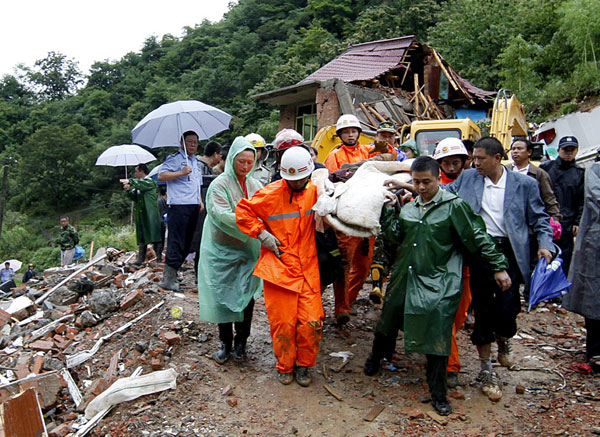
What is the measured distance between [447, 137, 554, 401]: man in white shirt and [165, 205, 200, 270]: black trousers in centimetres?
330

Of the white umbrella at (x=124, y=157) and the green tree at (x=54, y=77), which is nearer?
the white umbrella at (x=124, y=157)

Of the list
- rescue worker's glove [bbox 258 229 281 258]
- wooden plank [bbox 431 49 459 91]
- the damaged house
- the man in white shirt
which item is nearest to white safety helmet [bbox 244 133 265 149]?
rescue worker's glove [bbox 258 229 281 258]

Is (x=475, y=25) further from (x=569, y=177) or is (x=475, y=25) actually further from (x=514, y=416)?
(x=514, y=416)

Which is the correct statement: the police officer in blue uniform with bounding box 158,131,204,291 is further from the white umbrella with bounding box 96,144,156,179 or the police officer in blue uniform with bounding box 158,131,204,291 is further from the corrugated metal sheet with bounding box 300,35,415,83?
the corrugated metal sheet with bounding box 300,35,415,83

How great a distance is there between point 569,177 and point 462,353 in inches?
107

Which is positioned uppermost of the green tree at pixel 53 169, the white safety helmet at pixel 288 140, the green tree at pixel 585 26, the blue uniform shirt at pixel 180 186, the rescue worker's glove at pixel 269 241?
the green tree at pixel 585 26

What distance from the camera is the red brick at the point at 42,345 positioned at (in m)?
5.28

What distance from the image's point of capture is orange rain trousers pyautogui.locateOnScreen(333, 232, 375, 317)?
4340 mm

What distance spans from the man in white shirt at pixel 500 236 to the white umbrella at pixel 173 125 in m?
3.29

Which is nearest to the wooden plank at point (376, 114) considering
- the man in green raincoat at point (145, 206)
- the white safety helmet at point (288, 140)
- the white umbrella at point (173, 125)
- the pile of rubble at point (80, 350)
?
the man in green raincoat at point (145, 206)

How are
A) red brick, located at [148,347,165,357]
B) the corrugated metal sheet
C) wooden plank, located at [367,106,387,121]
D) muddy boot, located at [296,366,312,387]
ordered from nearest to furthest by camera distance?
muddy boot, located at [296,366,312,387] < red brick, located at [148,347,165,357] < wooden plank, located at [367,106,387,121] < the corrugated metal sheet

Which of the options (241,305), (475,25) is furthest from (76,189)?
(241,305)

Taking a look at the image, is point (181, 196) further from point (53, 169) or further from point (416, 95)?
point (53, 169)

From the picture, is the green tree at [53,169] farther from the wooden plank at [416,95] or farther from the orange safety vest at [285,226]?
the orange safety vest at [285,226]
